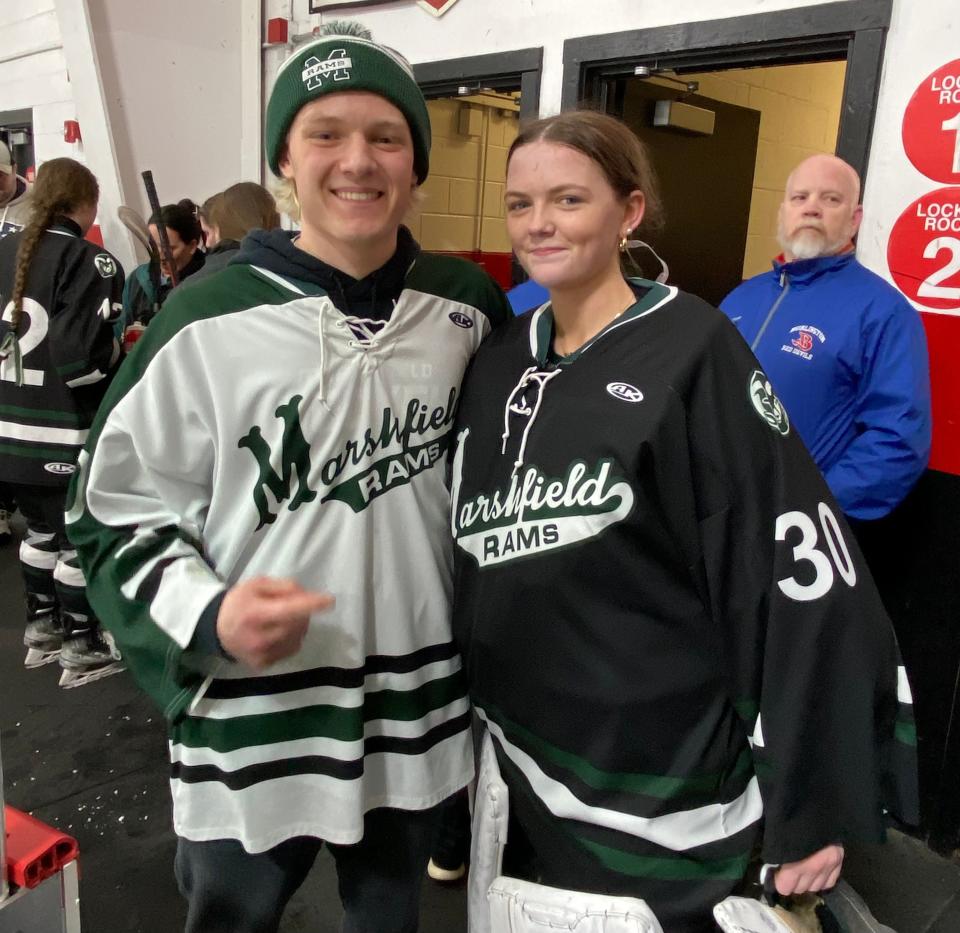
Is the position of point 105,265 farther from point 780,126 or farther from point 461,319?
point 780,126

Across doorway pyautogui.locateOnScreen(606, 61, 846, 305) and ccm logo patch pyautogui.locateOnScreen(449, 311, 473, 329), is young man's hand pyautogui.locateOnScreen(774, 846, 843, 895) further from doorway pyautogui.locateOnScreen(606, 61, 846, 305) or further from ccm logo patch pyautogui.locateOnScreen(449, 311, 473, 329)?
doorway pyautogui.locateOnScreen(606, 61, 846, 305)

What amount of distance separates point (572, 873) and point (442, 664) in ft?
1.07

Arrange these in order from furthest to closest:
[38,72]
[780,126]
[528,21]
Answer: [38,72] < [780,126] < [528,21]

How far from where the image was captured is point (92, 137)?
151 inches

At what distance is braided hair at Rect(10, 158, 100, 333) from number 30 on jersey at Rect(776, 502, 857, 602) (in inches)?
98.5

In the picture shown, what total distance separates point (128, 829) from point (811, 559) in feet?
6.19

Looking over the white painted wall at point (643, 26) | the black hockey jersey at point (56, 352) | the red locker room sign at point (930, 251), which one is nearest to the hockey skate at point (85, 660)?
the black hockey jersey at point (56, 352)

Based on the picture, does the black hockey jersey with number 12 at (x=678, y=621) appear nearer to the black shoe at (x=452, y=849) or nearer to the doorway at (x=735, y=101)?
the black shoe at (x=452, y=849)

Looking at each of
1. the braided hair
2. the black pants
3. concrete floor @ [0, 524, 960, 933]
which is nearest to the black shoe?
concrete floor @ [0, 524, 960, 933]

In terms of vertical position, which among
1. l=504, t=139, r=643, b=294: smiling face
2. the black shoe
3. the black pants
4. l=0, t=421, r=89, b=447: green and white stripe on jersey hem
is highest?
l=504, t=139, r=643, b=294: smiling face

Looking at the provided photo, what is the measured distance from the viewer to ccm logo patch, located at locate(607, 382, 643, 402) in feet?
3.28

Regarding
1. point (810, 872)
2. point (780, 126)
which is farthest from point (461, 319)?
point (780, 126)

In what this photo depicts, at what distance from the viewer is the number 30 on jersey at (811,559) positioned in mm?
970

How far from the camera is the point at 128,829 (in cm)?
209
